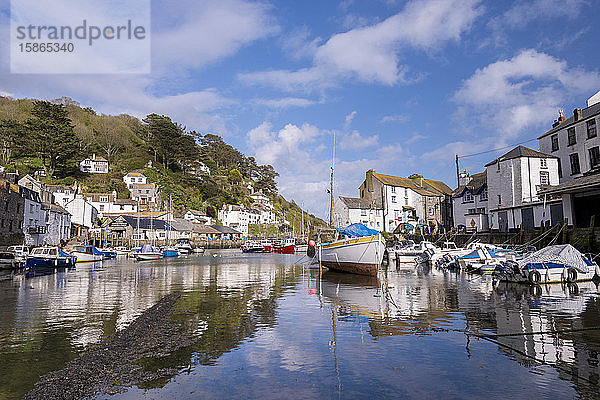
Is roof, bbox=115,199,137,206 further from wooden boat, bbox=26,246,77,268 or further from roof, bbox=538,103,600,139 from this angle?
roof, bbox=538,103,600,139

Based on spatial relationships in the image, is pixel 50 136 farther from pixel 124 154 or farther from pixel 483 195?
pixel 483 195

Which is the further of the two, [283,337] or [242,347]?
[283,337]

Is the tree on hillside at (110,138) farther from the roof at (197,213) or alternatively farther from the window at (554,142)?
the window at (554,142)

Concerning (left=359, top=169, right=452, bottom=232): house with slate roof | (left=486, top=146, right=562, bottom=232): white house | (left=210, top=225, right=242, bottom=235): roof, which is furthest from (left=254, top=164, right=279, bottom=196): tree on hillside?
(left=486, top=146, right=562, bottom=232): white house

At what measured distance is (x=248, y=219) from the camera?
434 ft

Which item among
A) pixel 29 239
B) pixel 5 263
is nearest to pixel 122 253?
pixel 29 239

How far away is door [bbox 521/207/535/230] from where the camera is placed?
138 feet

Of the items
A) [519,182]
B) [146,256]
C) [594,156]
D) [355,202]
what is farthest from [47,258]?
[594,156]

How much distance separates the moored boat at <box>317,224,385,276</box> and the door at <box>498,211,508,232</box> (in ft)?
75.6

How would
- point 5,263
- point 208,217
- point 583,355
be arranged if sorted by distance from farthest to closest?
point 208,217 → point 5,263 → point 583,355

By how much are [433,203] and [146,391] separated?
7363cm

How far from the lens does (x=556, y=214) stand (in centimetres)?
3666

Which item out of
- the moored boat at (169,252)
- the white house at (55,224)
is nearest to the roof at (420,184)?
the moored boat at (169,252)

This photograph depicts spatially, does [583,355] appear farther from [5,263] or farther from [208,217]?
[208,217]
